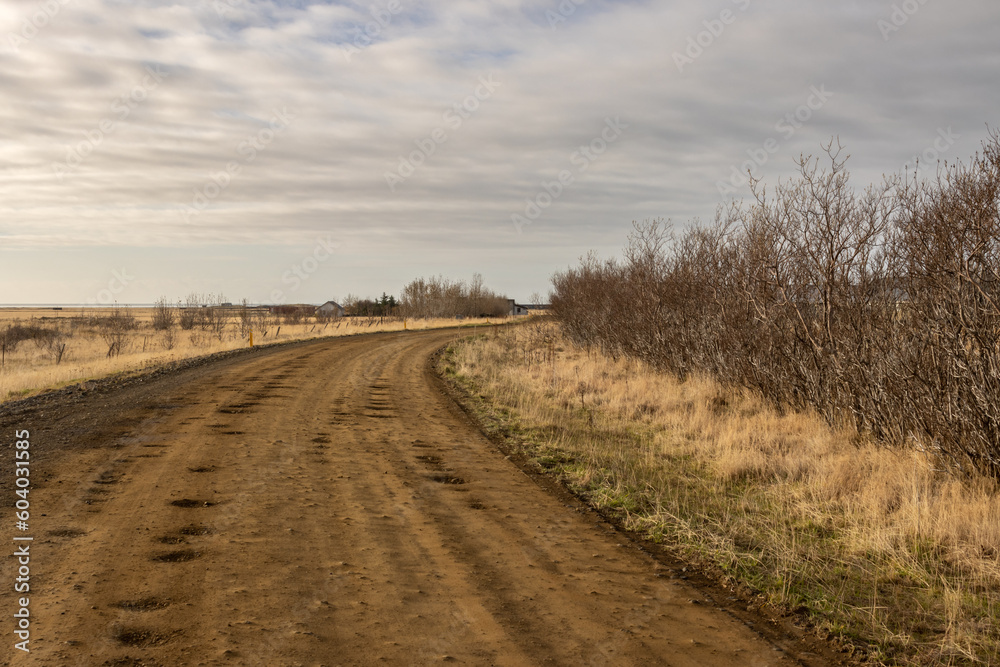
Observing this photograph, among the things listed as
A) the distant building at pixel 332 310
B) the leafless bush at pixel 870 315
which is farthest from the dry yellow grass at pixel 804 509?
the distant building at pixel 332 310

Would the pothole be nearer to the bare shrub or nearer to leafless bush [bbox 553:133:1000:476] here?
leafless bush [bbox 553:133:1000:476]

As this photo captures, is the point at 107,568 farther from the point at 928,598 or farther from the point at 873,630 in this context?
the point at 928,598

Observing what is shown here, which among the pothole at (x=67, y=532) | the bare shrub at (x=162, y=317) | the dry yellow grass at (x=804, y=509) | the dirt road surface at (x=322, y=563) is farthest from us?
the bare shrub at (x=162, y=317)

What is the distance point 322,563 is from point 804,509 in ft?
16.2

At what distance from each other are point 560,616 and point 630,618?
48 cm

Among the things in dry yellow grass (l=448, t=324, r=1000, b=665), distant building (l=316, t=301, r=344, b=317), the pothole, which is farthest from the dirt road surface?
distant building (l=316, t=301, r=344, b=317)

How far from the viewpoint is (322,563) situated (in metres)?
4.90

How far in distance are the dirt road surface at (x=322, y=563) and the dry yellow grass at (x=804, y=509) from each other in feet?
2.44

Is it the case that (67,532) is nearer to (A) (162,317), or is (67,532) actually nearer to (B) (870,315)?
(B) (870,315)

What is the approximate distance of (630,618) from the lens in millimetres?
4219

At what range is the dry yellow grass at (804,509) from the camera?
438 cm

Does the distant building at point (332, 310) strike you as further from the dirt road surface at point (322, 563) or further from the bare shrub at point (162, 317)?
the dirt road surface at point (322, 563)

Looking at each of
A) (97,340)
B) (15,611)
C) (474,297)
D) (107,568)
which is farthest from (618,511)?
(474,297)

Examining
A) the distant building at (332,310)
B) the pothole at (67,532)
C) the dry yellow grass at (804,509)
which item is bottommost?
the dry yellow grass at (804,509)
